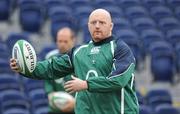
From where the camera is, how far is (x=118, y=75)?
4.49 meters

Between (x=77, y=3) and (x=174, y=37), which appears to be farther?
(x=77, y=3)

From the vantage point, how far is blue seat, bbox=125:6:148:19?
1325 centimetres

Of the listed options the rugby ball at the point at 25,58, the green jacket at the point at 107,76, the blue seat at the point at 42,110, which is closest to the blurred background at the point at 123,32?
the blue seat at the point at 42,110

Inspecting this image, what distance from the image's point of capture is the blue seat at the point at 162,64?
11.3 meters

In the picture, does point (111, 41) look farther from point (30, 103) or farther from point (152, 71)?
point (152, 71)

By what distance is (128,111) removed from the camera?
4.66 m

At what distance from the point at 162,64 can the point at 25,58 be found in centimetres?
685

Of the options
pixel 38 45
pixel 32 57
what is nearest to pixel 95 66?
pixel 32 57

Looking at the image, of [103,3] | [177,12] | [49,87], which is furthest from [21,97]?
[177,12]

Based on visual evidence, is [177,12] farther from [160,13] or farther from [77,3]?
[77,3]

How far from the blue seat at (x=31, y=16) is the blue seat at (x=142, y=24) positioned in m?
1.99

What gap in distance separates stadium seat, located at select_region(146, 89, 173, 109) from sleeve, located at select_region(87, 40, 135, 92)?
15.5 feet

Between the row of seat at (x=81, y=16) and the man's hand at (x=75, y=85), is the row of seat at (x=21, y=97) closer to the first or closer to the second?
the row of seat at (x=81, y=16)

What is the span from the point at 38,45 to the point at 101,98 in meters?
7.68
